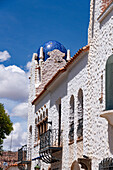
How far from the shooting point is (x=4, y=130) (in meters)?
32.6

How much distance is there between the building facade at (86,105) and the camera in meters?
12.5

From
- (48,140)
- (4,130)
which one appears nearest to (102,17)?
(48,140)

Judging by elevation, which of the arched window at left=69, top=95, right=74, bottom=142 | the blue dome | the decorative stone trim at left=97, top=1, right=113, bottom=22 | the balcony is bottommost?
the balcony

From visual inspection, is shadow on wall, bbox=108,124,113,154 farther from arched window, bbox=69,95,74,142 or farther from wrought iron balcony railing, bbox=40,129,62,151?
wrought iron balcony railing, bbox=40,129,62,151

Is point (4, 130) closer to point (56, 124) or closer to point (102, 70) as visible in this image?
point (56, 124)

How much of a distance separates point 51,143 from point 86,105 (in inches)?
231

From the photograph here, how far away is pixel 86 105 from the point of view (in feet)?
48.2

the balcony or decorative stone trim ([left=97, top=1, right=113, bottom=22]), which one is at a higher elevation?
decorative stone trim ([left=97, top=1, right=113, bottom=22])

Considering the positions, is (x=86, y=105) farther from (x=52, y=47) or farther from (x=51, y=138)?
(x=52, y=47)

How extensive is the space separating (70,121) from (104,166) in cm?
529

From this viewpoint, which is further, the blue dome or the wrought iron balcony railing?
the blue dome

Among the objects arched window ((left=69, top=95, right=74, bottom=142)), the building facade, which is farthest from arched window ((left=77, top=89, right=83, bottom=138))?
arched window ((left=69, top=95, right=74, bottom=142))

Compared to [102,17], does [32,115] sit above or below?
below

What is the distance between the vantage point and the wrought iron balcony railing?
18.8m
